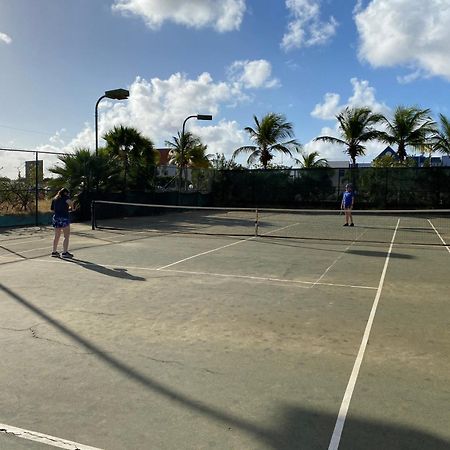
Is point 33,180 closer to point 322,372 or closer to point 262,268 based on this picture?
point 262,268

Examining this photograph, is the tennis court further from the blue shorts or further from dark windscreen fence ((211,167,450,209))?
dark windscreen fence ((211,167,450,209))

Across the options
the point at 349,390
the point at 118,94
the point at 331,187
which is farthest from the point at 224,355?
the point at 331,187

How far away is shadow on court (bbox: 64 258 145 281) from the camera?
849 centimetres

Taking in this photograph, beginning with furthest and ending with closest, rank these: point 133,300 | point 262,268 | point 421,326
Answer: point 262,268
point 133,300
point 421,326

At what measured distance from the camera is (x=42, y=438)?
313 cm

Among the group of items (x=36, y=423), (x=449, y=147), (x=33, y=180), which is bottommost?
(x=36, y=423)

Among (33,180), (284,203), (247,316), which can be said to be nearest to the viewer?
(247,316)

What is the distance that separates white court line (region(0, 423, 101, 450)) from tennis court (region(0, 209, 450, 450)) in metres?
0.01

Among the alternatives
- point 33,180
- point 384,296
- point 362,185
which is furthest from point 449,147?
point 384,296

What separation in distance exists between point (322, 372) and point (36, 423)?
237 centimetres

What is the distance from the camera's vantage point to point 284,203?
3228 cm

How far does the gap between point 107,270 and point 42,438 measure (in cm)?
619

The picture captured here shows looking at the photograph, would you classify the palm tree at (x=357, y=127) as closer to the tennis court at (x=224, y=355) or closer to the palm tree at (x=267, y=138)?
the palm tree at (x=267, y=138)

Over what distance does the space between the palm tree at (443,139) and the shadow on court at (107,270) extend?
2973cm
